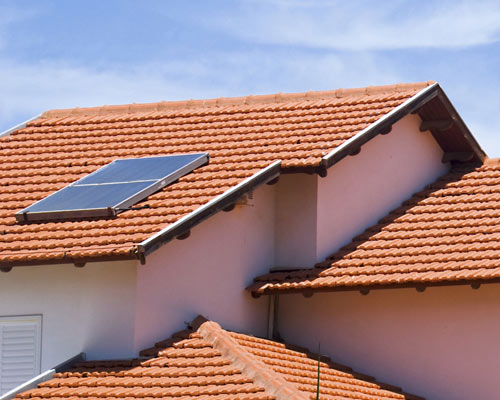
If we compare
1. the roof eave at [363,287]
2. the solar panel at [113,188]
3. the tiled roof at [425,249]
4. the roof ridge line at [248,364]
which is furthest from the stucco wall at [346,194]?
the roof ridge line at [248,364]

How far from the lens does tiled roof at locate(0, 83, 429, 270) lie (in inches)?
714

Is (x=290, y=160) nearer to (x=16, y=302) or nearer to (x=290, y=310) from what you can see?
(x=290, y=310)

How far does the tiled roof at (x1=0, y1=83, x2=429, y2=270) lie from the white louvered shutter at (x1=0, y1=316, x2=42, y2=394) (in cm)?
100

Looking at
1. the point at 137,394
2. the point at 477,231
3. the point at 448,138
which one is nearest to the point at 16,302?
the point at 137,394

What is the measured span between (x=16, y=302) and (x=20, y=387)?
6.21 feet

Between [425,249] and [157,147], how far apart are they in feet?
16.1

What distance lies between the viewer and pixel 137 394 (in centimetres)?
1612

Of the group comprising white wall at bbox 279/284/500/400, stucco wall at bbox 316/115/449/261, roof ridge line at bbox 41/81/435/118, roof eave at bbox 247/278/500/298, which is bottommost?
white wall at bbox 279/284/500/400

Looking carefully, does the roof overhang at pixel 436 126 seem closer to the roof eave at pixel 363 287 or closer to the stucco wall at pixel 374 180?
the stucco wall at pixel 374 180

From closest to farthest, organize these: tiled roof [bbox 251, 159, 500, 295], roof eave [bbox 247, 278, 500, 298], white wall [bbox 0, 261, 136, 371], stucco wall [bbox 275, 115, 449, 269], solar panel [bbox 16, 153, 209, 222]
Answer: white wall [bbox 0, 261, 136, 371], roof eave [bbox 247, 278, 500, 298], tiled roof [bbox 251, 159, 500, 295], solar panel [bbox 16, 153, 209, 222], stucco wall [bbox 275, 115, 449, 269]

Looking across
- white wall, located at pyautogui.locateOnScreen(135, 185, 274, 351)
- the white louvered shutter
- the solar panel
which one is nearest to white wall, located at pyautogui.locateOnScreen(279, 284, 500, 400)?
white wall, located at pyautogui.locateOnScreen(135, 185, 274, 351)

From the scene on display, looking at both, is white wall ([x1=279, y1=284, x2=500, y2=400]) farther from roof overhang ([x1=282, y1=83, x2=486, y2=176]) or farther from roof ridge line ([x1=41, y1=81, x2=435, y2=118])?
roof ridge line ([x1=41, y1=81, x2=435, y2=118])

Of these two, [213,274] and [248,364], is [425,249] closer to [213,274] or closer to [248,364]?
[213,274]

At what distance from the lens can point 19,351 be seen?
18.4 meters
